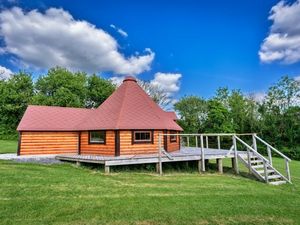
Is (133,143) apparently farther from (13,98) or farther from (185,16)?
(13,98)

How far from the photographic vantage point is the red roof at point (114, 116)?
1202 cm

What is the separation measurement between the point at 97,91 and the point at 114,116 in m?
25.2

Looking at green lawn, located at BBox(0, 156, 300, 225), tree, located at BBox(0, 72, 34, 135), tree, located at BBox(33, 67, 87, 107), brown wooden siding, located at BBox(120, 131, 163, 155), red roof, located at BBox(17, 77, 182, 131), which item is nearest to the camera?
green lawn, located at BBox(0, 156, 300, 225)

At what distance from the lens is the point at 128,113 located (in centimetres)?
1244

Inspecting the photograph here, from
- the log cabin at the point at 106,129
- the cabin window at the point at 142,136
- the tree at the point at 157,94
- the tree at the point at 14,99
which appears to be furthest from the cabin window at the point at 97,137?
the tree at the point at 157,94

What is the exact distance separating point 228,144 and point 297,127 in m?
7.49

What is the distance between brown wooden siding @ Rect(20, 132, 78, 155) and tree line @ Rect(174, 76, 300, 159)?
19022 mm

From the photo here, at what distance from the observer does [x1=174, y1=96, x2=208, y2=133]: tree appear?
32.7 m

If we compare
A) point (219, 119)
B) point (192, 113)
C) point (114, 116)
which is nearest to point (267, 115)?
point (219, 119)

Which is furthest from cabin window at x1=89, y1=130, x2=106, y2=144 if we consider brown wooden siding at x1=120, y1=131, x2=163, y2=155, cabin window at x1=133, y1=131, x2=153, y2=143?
cabin window at x1=133, y1=131, x2=153, y2=143

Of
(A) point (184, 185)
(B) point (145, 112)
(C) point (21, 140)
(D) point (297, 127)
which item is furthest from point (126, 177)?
(D) point (297, 127)

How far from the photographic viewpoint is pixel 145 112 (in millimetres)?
12984

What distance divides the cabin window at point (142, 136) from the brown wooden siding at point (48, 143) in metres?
4.33

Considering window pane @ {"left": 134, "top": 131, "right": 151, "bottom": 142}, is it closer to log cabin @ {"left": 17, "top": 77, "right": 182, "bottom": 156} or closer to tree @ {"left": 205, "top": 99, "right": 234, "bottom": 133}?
log cabin @ {"left": 17, "top": 77, "right": 182, "bottom": 156}
